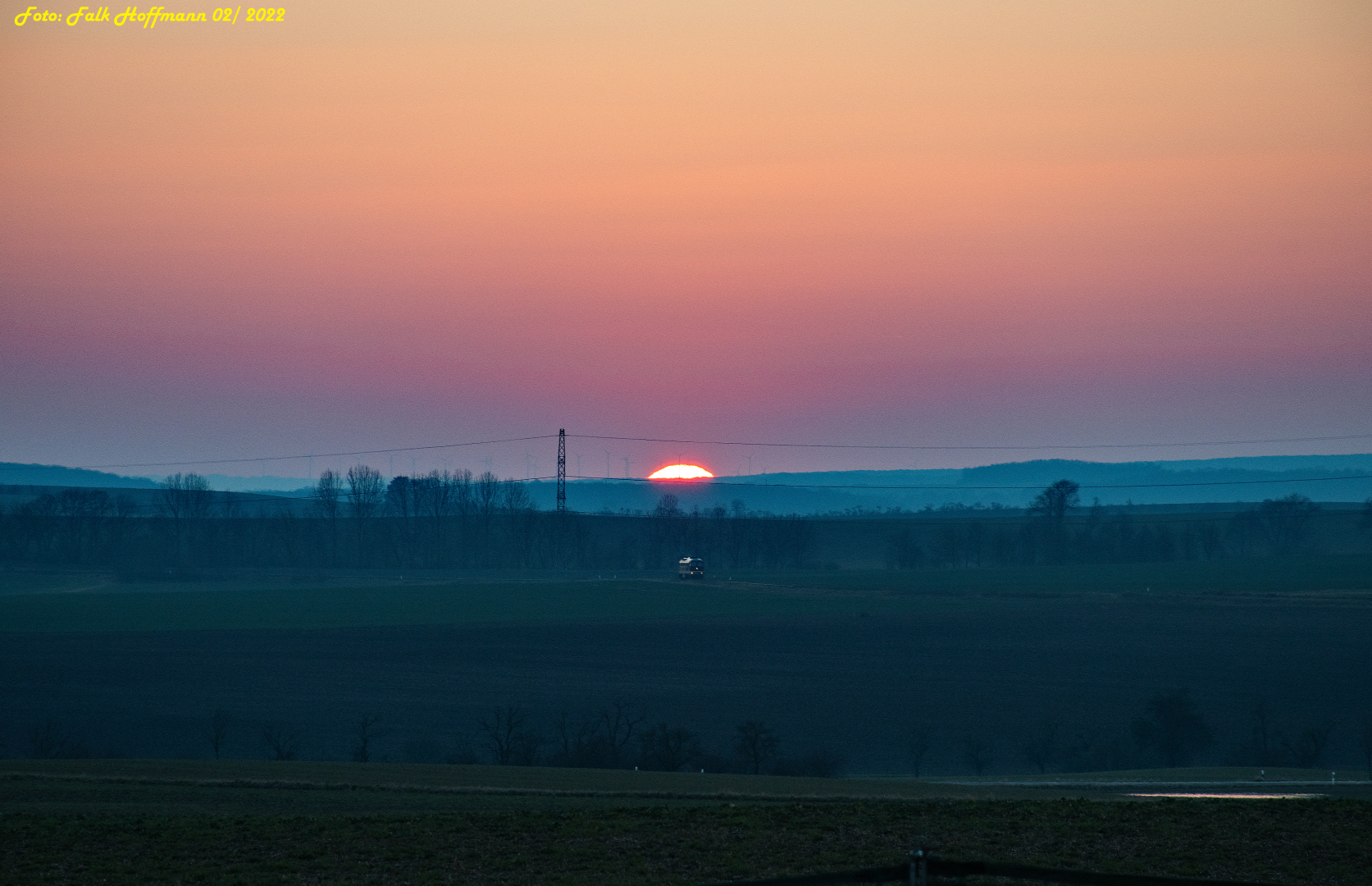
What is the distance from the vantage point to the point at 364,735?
148 ft

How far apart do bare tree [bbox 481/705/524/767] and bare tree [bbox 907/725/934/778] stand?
14.5 metres

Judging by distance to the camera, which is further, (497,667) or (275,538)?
(275,538)

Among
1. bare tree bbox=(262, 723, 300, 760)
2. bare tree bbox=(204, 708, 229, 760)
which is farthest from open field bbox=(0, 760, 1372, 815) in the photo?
bare tree bbox=(204, 708, 229, 760)

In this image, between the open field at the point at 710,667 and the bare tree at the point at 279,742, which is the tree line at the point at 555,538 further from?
the bare tree at the point at 279,742

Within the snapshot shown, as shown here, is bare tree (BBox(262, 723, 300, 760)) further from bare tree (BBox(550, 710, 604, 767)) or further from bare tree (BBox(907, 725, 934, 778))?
bare tree (BBox(907, 725, 934, 778))

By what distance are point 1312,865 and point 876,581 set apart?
9717cm

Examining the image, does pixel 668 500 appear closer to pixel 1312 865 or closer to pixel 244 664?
pixel 244 664

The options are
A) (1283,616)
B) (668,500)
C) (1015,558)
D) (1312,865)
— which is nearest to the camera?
(1312,865)

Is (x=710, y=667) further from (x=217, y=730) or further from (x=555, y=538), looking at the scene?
(x=555, y=538)

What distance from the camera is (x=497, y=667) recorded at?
202 feet

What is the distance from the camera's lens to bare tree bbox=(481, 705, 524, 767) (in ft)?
143

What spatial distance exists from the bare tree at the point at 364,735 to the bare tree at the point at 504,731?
13.5 ft

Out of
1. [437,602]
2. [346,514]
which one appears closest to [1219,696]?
[437,602]

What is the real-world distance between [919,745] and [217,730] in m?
26.1
